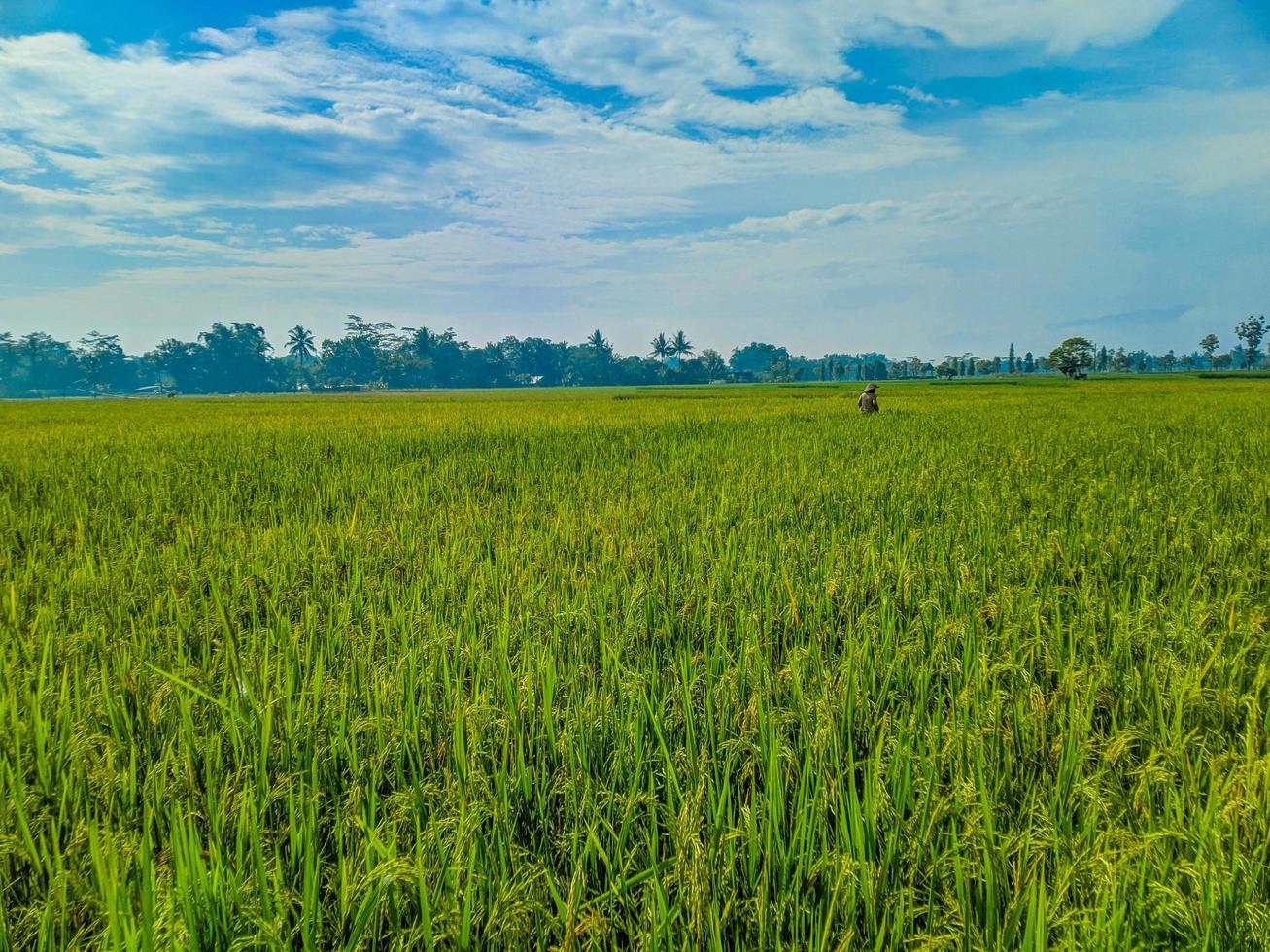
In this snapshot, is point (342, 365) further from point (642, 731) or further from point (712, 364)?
point (642, 731)

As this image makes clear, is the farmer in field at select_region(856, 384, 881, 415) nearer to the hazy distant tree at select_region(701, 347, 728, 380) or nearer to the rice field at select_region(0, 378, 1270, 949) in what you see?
the rice field at select_region(0, 378, 1270, 949)

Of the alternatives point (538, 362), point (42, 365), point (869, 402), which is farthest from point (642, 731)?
point (42, 365)

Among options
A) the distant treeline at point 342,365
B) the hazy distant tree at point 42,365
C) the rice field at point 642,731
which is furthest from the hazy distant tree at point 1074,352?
the hazy distant tree at point 42,365

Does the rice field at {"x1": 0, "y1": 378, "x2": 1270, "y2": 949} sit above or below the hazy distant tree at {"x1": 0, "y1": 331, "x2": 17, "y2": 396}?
below

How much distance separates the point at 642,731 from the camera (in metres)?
1.82

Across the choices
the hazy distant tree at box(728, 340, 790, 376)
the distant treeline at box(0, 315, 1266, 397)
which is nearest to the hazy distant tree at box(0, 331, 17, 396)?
the distant treeline at box(0, 315, 1266, 397)

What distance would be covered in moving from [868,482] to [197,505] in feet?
20.4

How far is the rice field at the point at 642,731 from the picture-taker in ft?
4.12

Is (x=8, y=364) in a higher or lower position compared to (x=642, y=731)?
higher

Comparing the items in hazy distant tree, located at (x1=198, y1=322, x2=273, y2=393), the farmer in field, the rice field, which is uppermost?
hazy distant tree, located at (x1=198, y1=322, x2=273, y2=393)

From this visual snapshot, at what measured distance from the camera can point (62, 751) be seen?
184cm

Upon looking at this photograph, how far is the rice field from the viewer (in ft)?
4.12

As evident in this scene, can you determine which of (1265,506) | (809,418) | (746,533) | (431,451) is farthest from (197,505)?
(809,418)

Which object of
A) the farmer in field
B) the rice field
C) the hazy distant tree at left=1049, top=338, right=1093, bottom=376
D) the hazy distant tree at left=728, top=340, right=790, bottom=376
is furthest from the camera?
the hazy distant tree at left=728, top=340, right=790, bottom=376
